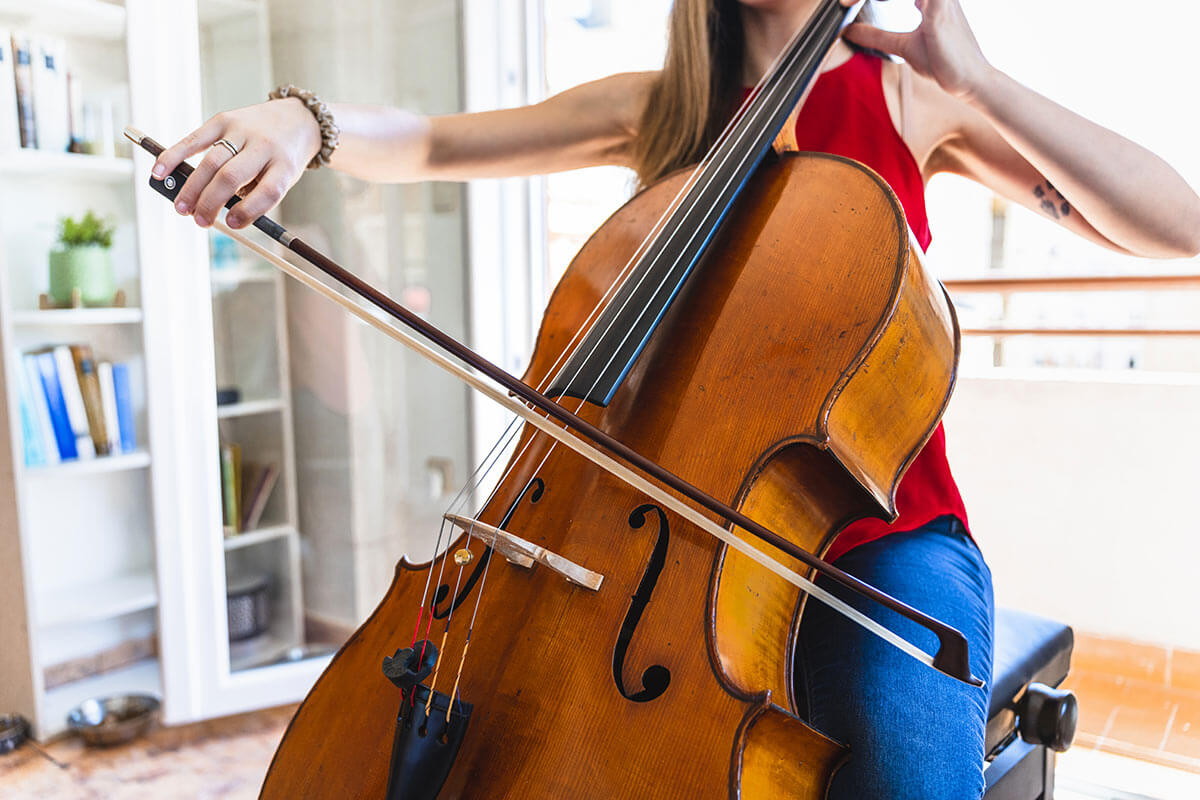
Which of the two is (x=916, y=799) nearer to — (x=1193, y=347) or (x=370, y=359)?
(x=370, y=359)

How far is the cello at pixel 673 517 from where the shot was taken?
53 centimetres

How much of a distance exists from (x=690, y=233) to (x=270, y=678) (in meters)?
1.58

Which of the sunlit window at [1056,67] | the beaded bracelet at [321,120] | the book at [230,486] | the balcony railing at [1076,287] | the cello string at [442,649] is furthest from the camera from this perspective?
the sunlit window at [1056,67]

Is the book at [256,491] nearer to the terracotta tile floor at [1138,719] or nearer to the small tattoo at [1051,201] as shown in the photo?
the small tattoo at [1051,201]

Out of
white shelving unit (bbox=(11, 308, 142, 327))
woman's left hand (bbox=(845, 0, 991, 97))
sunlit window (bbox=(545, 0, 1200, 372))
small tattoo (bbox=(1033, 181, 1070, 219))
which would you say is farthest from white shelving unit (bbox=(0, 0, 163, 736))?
sunlit window (bbox=(545, 0, 1200, 372))

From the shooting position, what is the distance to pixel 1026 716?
3.42 feet

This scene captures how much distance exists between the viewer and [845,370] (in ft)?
2.18

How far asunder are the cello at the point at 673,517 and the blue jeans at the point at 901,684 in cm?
8

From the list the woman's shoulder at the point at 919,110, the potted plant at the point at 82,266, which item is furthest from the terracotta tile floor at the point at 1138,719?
the potted plant at the point at 82,266

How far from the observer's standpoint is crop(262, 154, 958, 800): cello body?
1.74 ft

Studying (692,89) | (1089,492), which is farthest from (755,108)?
(1089,492)

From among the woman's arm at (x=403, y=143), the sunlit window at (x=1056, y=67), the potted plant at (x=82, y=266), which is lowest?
the potted plant at (x=82, y=266)

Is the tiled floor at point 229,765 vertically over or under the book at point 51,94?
under

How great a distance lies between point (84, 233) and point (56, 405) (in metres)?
0.36
